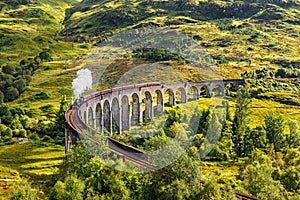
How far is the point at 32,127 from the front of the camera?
8719 cm

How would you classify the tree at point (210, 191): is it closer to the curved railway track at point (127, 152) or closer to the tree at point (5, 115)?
the curved railway track at point (127, 152)

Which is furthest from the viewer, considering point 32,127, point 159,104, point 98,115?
point 159,104

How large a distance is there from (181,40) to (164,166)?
164 m

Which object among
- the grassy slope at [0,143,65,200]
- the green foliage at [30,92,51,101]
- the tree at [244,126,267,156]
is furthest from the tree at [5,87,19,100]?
the tree at [244,126,267,156]

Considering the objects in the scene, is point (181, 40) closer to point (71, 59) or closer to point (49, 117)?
point (71, 59)

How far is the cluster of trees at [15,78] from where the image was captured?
124812 millimetres

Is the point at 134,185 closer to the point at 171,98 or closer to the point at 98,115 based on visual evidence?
the point at 98,115

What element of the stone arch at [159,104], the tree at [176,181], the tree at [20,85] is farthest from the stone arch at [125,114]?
the tree at [20,85]

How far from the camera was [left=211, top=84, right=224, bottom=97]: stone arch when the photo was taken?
407 ft

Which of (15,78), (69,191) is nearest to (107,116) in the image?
(69,191)

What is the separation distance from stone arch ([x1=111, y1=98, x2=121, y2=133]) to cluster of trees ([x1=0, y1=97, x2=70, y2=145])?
10843 mm

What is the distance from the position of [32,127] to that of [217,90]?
65606 mm

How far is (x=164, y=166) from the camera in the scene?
117 feet

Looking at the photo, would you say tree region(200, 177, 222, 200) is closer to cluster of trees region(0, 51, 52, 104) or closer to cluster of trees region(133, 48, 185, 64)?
cluster of trees region(0, 51, 52, 104)
